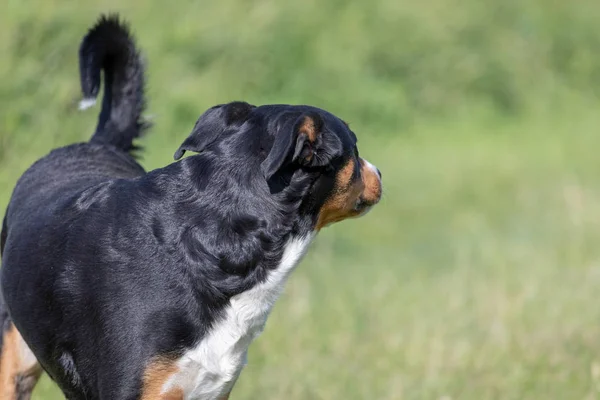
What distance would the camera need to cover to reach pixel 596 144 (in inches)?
561

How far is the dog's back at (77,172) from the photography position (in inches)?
170

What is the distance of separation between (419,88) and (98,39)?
9.03 metres

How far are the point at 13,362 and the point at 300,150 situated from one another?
1741 mm

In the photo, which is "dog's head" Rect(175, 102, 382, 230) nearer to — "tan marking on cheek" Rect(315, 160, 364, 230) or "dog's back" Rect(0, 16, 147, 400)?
"tan marking on cheek" Rect(315, 160, 364, 230)

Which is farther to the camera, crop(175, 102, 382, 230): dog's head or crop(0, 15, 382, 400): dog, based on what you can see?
crop(175, 102, 382, 230): dog's head

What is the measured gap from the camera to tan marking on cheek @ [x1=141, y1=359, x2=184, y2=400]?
3.72m

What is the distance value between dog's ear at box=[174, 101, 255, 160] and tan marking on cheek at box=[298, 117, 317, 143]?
320 millimetres

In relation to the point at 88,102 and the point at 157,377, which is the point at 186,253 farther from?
the point at 88,102

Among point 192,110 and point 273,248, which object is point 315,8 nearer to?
point 192,110

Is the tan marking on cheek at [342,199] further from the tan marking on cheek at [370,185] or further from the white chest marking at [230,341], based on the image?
the white chest marking at [230,341]

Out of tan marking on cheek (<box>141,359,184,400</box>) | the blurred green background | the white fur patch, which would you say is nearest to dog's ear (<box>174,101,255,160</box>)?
tan marking on cheek (<box>141,359,184,400</box>)

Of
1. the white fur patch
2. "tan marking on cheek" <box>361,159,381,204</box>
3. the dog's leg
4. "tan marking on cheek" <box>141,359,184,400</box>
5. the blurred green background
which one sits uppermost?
the white fur patch

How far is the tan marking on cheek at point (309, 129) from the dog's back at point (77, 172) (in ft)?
2.67

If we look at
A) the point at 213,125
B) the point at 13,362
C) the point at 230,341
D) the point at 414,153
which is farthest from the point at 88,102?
the point at 414,153
